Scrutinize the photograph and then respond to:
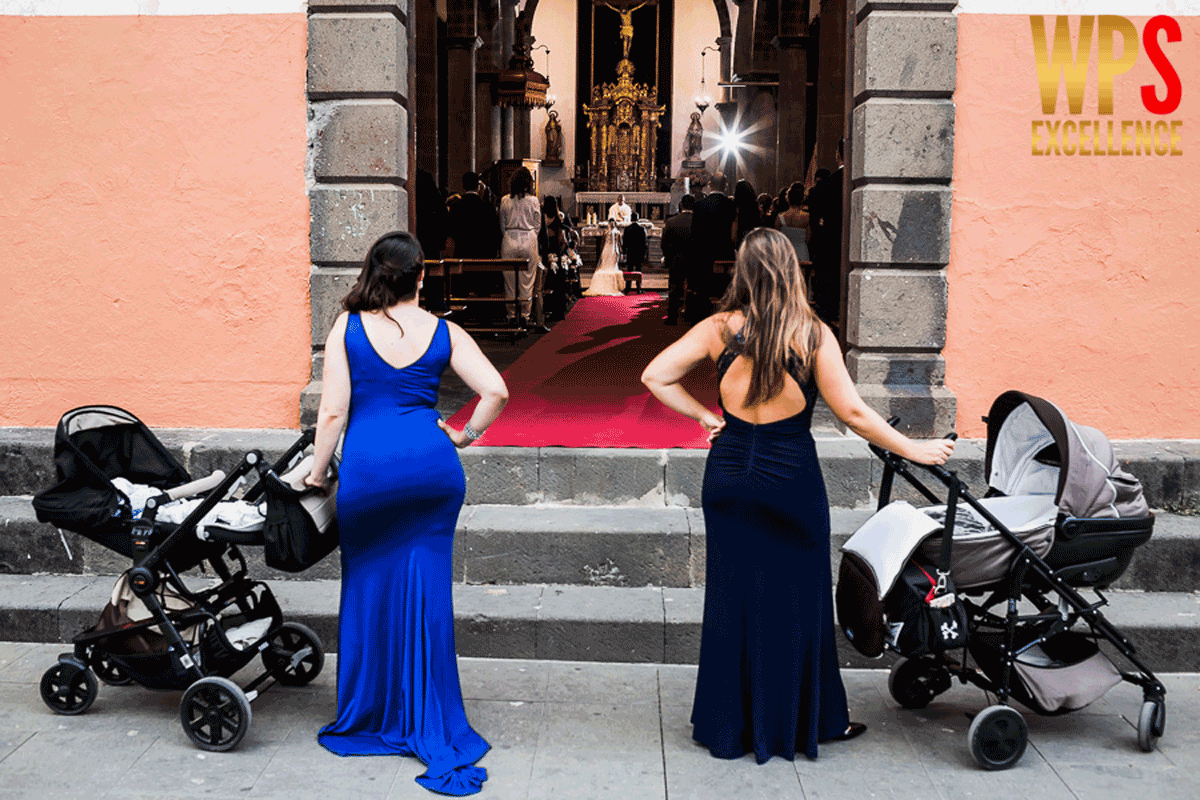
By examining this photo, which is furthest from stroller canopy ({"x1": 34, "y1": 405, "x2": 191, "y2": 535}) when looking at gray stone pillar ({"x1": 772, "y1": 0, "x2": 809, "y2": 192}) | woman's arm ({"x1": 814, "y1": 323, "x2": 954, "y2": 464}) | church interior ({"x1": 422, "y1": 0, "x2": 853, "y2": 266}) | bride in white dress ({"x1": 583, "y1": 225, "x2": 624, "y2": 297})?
church interior ({"x1": 422, "y1": 0, "x2": 853, "y2": 266})

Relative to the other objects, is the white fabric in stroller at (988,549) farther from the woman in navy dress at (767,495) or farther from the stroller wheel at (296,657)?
the stroller wheel at (296,657)

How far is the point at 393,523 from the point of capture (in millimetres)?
4098

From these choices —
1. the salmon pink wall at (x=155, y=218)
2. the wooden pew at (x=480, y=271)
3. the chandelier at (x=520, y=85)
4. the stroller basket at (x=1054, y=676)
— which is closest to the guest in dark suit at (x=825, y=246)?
the wooden pew at (x=480, y=271)

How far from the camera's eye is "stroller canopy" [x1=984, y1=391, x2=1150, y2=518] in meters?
4.00

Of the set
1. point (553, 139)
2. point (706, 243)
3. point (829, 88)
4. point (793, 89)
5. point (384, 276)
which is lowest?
point (384, 276)

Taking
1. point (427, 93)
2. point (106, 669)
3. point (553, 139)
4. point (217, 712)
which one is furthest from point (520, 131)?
point (217, 712)

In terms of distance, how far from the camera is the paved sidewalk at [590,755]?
3.87 meters

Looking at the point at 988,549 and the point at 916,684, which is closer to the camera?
the point at 988,549

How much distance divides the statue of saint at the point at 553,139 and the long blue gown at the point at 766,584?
3002cm

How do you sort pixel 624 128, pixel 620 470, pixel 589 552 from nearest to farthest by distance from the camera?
pixel 589 552
pixel 620 470
pixel 624 128

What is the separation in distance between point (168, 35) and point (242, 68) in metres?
0.43

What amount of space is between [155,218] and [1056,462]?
4.75 meters

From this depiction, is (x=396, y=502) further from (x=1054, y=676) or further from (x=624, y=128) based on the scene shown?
(x=624, y=128)

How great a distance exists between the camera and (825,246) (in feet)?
36.7
